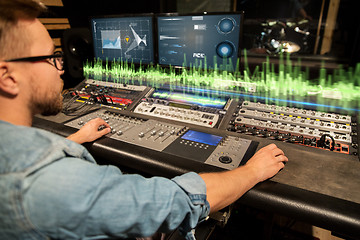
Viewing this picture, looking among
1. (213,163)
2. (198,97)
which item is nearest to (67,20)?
(198,97)

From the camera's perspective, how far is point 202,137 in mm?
1246

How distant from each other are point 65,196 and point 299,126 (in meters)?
1.13

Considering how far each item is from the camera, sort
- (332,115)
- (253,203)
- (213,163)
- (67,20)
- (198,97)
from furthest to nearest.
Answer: (67,20)
(198,97)
(332,115)
(213,163)
(253,203)

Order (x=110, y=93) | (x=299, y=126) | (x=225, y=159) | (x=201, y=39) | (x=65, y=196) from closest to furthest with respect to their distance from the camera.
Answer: (x=65, y=196), (x=225, y=159), (x=299, y=126), (x=201, y=39), (x=110, y=93)

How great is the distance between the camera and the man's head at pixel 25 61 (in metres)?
0.59

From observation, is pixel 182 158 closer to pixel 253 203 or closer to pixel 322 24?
pixel 253 203

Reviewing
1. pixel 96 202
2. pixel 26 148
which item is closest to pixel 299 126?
pixel 96 202

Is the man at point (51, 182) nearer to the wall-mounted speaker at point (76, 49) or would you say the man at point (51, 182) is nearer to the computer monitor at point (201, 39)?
the computer monitor at point (201, 39)

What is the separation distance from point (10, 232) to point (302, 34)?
16.2 ft

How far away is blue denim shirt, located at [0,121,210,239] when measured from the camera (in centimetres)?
47

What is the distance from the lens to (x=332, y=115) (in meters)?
1.25

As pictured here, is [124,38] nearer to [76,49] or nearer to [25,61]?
[76,49]

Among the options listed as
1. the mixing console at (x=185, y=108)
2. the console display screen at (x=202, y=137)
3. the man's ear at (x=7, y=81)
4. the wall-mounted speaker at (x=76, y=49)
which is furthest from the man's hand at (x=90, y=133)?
the wall-mounted speaker at (x=76, y=49)

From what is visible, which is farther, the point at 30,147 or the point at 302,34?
the point at 302,34
